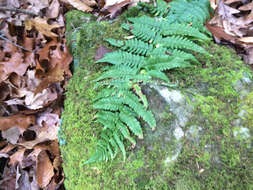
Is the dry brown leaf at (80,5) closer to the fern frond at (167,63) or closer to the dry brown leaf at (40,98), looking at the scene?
the dry brown leaf at (40,98)

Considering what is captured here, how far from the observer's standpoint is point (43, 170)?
2.51 m

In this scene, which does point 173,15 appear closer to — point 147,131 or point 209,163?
point 147,131

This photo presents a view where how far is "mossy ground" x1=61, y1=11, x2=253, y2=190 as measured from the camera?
5.90 ft

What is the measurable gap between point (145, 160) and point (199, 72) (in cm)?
116

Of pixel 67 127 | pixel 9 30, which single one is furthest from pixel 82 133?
pixel 9 30

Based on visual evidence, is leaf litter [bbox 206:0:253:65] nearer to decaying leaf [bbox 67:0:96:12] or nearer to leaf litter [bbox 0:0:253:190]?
leaf litter [bbox 0:0:253:190]

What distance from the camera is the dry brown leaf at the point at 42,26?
127 inches

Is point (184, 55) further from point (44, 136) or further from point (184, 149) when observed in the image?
point (44, 136)

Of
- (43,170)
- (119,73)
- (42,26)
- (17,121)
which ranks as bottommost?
(43,170)

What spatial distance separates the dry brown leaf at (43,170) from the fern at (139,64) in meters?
0.99

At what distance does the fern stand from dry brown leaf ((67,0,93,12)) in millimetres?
1048

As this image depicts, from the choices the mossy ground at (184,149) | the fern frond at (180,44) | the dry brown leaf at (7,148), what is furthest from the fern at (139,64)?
the dry brown leaf at (7,148)

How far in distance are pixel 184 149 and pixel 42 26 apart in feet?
9.31

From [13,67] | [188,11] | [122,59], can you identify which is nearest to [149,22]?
[188,11]
